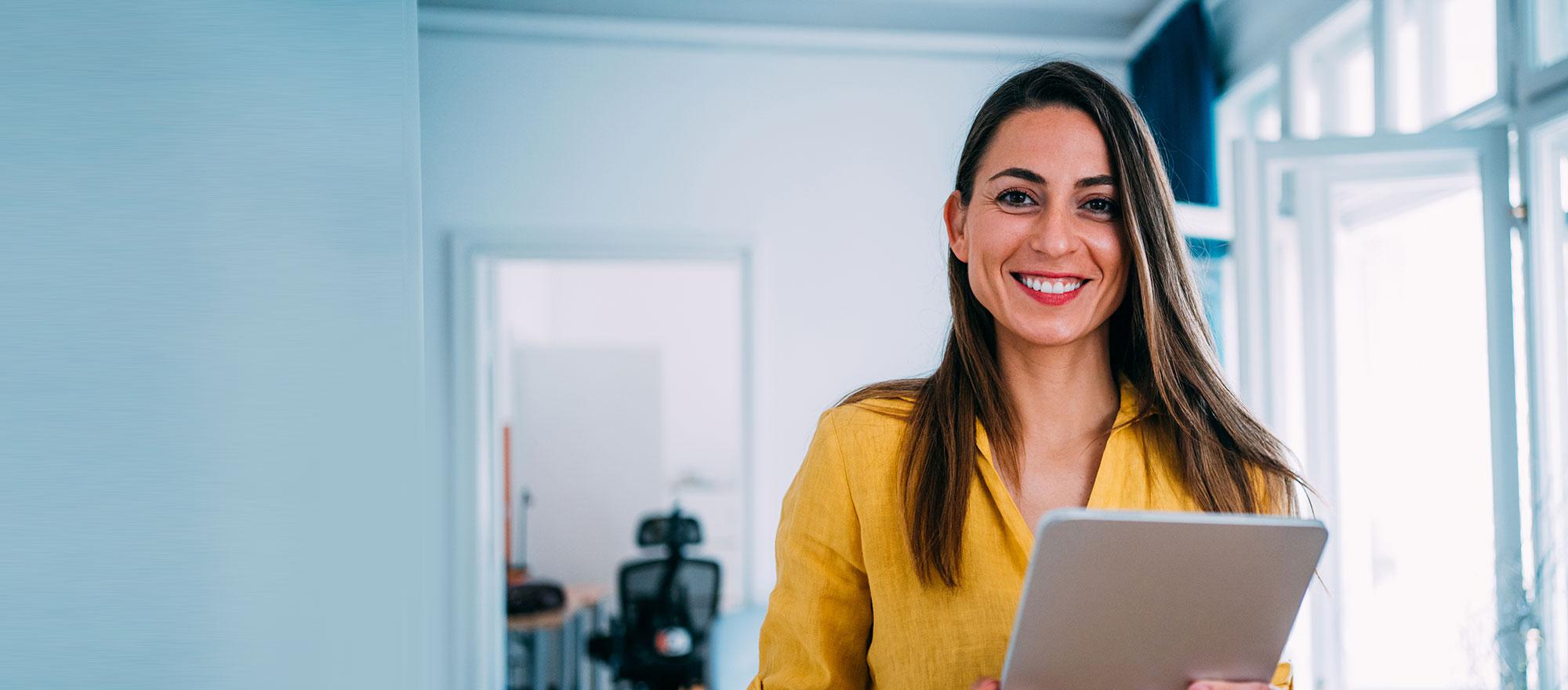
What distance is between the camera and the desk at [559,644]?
15.8 ft

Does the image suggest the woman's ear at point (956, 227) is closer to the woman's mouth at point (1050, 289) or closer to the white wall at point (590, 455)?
the woman's mouth at point (1050, 289)

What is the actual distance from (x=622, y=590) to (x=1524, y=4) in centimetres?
373

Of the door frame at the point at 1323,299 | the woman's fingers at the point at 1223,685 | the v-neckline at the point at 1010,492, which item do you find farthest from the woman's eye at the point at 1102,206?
the door frame at the point at 1323,299

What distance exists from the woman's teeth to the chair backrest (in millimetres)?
3680

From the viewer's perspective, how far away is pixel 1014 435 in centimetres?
123

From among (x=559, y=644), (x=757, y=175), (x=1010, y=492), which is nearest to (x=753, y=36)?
(x=757, y=175)

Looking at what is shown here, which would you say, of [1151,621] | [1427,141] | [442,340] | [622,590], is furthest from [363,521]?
[622,590]

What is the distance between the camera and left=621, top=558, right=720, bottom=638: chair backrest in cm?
460

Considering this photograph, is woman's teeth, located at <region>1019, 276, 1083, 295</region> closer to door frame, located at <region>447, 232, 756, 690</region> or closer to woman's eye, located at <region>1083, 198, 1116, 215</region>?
woman's eye, located at <region>1083, 198, 1116, 215</region>

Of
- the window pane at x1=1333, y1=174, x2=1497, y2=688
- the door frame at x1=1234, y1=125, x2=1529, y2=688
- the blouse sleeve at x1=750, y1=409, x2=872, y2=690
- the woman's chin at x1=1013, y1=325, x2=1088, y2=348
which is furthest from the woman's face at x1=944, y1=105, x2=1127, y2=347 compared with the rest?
the window pane at x1=1333, y1=174, x2=1497, y2=688

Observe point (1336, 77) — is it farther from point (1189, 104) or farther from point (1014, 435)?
point (1014, 435)

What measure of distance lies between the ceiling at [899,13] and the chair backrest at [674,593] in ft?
7.58

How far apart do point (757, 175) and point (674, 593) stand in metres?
1.87

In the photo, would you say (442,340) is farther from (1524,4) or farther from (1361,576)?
(1524,4)
